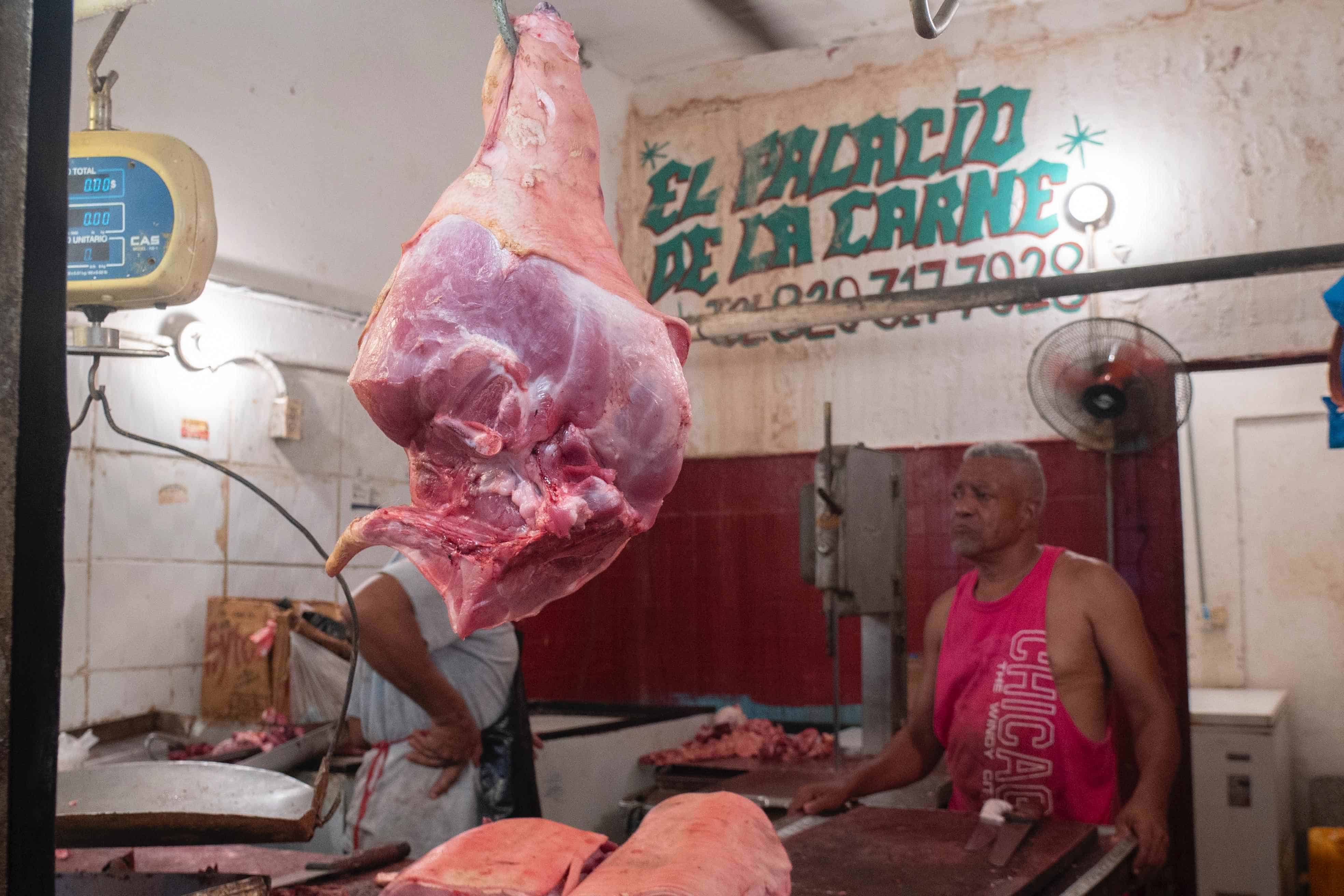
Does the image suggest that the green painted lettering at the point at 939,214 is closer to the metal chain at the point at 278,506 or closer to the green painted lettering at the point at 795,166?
the green painted lettering at the point at 795,166

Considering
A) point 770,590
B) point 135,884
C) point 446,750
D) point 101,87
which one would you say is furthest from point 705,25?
point 135,884

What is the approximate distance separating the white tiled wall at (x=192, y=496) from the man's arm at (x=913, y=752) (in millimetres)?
2455

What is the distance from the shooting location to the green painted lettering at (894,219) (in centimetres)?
611

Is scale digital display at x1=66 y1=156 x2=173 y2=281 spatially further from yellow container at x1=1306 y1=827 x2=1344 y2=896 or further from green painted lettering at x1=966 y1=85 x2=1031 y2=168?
yellow container at x1=1306 y1=827 x2=1344 y2=896

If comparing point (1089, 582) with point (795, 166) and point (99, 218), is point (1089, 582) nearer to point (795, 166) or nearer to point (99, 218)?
point (99, 218)

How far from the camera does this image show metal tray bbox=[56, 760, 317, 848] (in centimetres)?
174

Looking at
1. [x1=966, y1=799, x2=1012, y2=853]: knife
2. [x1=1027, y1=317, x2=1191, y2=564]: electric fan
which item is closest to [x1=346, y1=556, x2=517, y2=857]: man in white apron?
[x1=966, y1=799, x2=1012, y2=853]: knife

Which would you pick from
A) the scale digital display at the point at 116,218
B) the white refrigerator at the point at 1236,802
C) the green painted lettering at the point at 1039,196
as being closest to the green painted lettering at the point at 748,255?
the green painted lettering at the point at 1039,196

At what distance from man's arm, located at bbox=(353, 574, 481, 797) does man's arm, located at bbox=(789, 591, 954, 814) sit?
111 centimetres

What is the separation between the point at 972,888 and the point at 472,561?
5.20ft

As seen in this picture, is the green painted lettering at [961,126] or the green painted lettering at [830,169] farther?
the green painted lettering at [830,169]

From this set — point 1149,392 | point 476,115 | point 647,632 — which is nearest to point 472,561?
point 1149,392

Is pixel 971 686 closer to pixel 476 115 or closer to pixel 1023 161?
pixel 1023 161

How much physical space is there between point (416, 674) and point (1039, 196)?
415 cm
